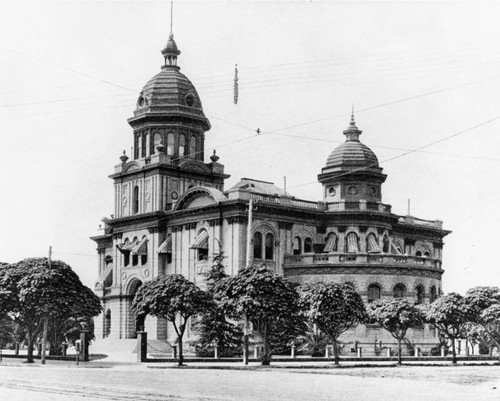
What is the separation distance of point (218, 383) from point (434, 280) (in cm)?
4294

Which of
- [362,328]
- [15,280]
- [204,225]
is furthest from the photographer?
[204,225]

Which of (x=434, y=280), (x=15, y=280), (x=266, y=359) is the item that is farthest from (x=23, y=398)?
(x=434, y=280)

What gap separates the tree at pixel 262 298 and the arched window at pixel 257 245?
1954cm

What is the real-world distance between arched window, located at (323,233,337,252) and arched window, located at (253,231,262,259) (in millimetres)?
6473

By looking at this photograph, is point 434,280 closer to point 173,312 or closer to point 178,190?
point 178,190

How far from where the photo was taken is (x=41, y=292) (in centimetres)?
5138

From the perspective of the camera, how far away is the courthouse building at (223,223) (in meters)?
69.4

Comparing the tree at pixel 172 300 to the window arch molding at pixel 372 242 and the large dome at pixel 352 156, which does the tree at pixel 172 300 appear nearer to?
the window arch molding at pixel 372 242

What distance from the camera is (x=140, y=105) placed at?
79125 millimetres

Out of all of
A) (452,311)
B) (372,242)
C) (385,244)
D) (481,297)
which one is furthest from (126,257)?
(481,297)

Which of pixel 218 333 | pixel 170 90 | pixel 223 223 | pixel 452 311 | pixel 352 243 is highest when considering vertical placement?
pixel 170 90

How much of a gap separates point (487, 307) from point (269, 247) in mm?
19417

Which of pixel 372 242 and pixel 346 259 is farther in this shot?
pixel 372 242

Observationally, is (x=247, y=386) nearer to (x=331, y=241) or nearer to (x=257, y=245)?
(x=257, y=245)
